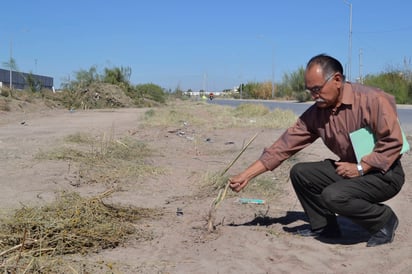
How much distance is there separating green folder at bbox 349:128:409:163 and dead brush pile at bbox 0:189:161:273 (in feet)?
5.75

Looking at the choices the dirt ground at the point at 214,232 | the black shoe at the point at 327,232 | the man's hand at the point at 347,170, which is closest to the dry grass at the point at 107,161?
the dirt ground at the point at 214,232

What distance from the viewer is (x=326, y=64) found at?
3.97 m

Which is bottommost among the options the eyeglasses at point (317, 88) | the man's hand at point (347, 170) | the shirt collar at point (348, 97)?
the man's hand at point (347, 170)

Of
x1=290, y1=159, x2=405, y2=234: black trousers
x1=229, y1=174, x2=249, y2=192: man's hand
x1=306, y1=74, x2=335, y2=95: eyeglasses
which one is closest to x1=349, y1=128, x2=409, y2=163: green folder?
x1=290, y1=159, x2=405, y2=234: black trousers

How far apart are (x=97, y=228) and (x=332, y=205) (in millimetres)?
1774

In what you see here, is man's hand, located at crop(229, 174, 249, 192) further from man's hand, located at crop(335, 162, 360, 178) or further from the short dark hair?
the short dark hair

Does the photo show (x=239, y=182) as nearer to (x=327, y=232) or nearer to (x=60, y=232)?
(x=327, y=232)

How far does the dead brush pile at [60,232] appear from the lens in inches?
140

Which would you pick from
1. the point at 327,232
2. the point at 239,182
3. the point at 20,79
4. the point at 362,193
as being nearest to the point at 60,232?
the point at 239,182

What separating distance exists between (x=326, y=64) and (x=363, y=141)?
0.61 m

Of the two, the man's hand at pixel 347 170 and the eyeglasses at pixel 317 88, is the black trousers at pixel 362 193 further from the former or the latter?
the eyeglasses at pixel 317 88

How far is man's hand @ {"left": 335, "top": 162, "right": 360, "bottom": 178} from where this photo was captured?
4094 mm

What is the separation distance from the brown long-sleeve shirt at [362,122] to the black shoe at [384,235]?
50 centimetres

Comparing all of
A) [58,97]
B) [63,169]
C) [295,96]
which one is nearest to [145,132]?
[63,169]
